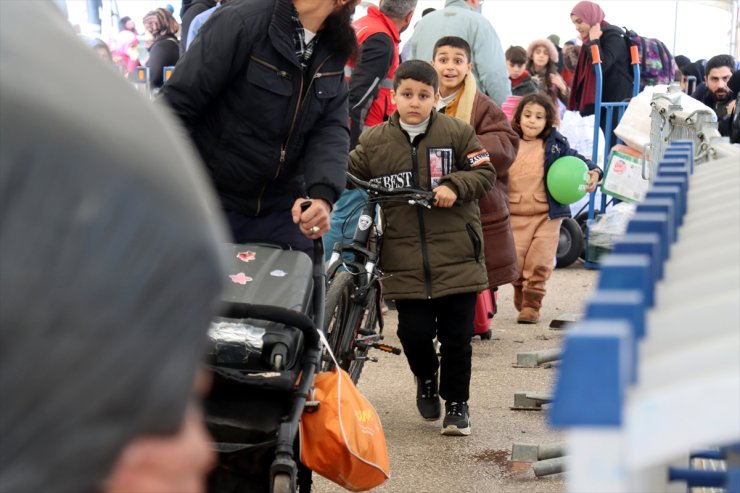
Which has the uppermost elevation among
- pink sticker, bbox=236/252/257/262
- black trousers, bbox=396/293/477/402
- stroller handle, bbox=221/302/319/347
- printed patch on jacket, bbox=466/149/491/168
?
printed patch on jacket, bbox=466/149/491/168

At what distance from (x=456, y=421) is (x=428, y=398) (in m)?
0.28

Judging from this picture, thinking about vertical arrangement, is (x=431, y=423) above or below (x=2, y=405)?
below

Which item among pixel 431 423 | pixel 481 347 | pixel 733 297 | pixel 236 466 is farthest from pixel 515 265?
pixel 733 297

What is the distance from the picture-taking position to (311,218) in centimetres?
419

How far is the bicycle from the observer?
5691 millimetres

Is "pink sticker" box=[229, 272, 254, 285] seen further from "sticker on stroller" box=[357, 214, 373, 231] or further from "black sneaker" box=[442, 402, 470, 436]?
"black sneaker" box=[442, 402, 470, 436]

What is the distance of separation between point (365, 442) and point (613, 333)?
2998mm

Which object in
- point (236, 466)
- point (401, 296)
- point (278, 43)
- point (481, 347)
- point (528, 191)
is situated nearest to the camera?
point (236, 466)

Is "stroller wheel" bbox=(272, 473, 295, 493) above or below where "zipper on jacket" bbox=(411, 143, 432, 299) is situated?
below

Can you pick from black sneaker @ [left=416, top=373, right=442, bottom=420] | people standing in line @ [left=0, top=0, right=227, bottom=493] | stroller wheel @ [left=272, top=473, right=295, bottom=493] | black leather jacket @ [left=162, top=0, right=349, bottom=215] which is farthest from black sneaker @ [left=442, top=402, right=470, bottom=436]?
people standing in line @ [left=0, top=0, right=227, bottom=493]

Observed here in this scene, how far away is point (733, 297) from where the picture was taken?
1.29 meters

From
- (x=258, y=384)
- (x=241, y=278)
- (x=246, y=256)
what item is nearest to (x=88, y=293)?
(x=258, y=384)

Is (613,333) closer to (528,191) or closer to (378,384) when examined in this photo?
(378,384)

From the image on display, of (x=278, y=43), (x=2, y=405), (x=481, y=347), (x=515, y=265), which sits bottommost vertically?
Answer: (x=481, y=347)
